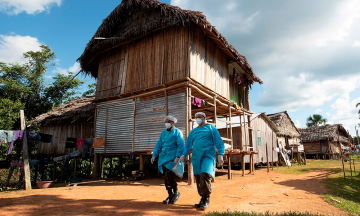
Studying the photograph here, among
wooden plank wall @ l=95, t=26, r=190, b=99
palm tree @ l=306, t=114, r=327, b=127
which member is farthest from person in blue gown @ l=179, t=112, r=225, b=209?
palm tree @ l=306, t=114, r=327, b=127

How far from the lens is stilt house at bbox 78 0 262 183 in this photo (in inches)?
351

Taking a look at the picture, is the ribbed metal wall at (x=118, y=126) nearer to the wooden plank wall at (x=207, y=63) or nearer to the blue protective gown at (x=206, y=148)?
the wooden plank wall at (x=207, y=63)

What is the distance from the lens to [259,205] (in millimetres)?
4496

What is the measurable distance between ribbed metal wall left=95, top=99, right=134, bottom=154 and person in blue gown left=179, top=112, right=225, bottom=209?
6320 millimetres

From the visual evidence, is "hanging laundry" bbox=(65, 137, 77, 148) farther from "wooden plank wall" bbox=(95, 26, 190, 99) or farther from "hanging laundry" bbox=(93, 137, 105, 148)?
"wooden plank wall" bbox=(95, 26, 190, 99)

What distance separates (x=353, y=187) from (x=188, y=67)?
723 centimetres

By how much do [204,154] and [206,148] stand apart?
0.13 meters

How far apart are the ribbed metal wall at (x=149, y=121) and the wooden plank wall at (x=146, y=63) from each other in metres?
0.68

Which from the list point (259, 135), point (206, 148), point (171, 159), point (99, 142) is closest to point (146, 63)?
point (99, 142)

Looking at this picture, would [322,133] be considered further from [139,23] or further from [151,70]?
[139,23]

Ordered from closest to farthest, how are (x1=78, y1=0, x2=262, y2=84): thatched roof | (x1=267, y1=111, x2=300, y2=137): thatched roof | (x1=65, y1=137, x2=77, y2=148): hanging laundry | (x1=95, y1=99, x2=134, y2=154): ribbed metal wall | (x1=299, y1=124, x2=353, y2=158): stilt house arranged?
1. (x1=78, y1=0, x2=262, y2=84): thatched roof
2. (x1=95, y1=99, x2=134, y2=154): ribbed metal wall
3. (x1=65, y1=137, x2=77, y2=148): hanging laundry
4. (x1=267, y1=111, x2=300, y2=137): thatched roof
5. (x1=299, y1=124, x2=353, y2=158): stilt house

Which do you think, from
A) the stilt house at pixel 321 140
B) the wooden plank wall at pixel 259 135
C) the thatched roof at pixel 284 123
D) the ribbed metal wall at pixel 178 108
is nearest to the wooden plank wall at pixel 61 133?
the ribbed metal wall at pixel 178 108

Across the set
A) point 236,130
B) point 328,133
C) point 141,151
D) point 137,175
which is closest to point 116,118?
point 141,151

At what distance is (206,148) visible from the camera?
4262mm
